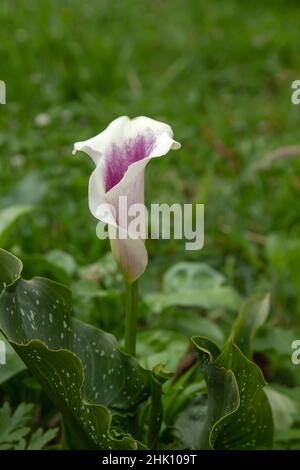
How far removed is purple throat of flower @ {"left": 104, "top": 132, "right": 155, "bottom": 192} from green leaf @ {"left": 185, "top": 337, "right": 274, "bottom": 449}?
22 cm

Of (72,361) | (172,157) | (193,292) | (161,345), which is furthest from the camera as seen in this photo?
(172,157)

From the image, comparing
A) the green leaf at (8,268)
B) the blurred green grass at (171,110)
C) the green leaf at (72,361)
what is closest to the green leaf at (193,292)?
the blurred green grass at (171,110)

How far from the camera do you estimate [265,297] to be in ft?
3.43

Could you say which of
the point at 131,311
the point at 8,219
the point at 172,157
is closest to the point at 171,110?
the point at 172,157

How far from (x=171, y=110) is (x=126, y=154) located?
1.45 m

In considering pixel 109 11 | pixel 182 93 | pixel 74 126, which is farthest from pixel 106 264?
pixel 109 11

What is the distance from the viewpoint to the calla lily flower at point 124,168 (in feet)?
2.51

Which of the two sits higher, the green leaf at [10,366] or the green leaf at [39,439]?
the green leaf at [10,366]

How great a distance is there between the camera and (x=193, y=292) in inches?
50.3

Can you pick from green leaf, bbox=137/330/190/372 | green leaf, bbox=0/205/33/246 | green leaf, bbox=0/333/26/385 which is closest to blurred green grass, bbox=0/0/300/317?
green leaf, bbox=0/205/33/246

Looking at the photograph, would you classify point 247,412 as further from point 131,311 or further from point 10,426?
point 10,426

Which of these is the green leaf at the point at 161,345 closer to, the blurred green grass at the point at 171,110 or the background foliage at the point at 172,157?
the background foliage at the point at 172,157

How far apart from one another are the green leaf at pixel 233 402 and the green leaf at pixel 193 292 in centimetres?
33
